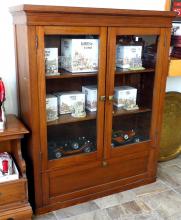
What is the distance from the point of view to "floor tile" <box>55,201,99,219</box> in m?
2.04

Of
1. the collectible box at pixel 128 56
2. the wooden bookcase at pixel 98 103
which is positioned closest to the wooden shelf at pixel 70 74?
the wooden bookcase at pixel 98 103

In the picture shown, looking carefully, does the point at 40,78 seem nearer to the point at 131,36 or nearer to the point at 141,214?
the point at 131,36

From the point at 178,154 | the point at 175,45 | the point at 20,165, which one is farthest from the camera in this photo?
the point at 178,154

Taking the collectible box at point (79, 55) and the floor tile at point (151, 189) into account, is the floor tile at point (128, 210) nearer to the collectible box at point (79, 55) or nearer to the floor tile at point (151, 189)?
the floor tile at point (151, 189)

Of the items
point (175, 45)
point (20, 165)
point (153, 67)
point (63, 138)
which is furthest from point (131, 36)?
point (20, 165)

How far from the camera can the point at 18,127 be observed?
5.99 ft

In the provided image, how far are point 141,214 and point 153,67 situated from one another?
1100 mm

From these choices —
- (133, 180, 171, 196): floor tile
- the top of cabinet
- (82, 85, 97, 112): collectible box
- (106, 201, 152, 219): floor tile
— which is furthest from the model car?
the top of cabinet

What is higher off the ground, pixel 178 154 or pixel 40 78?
pixel 40 78

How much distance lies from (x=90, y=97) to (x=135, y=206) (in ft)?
2.97

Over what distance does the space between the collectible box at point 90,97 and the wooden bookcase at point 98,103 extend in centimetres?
4

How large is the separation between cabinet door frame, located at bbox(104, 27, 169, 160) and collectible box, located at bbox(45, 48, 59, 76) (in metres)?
0.36

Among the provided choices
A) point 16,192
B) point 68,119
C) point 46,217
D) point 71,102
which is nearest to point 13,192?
→ point 16,192

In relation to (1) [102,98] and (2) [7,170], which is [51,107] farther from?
(2) [7,170]
